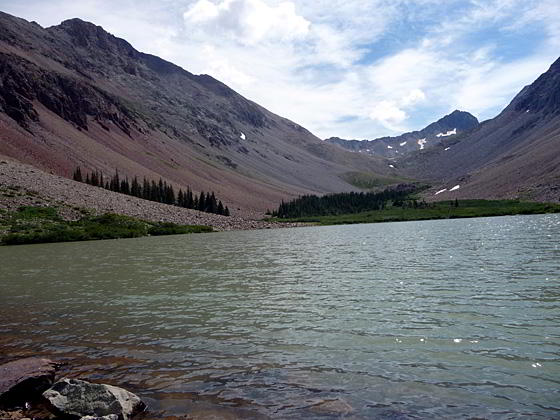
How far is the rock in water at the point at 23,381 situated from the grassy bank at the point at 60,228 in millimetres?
74529

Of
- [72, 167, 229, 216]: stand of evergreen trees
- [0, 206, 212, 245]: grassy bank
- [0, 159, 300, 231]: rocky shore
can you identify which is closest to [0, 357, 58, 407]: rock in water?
[0, 206, 212, 245]: grassy bank

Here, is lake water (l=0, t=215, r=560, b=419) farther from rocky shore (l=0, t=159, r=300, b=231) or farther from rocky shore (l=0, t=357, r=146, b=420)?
rocky shore (l=0, t=159, r=300, b=231)

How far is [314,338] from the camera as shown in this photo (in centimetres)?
1716

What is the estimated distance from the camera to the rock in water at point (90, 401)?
10602 millimetres

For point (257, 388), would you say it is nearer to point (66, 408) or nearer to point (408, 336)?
point (66, 408)

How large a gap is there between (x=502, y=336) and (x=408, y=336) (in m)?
3.41

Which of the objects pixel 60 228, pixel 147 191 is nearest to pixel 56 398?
pixel 60 228

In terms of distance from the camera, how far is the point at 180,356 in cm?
1537

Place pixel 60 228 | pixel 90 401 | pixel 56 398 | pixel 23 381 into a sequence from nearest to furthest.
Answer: pixel 90 401, pixel 56 398, pixel 23 381, pixel 60 228

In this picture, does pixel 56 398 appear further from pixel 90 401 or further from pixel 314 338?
pixel 314 338

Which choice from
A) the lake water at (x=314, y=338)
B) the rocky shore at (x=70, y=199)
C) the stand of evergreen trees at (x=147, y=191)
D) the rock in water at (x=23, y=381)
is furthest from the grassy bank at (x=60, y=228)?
the rock in water at (x=23, y=381)

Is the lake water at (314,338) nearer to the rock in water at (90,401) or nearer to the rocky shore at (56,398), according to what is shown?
the rock in water at (90,401)

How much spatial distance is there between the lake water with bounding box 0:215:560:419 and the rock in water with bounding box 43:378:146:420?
2.56ft

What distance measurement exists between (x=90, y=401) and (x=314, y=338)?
8.77m
